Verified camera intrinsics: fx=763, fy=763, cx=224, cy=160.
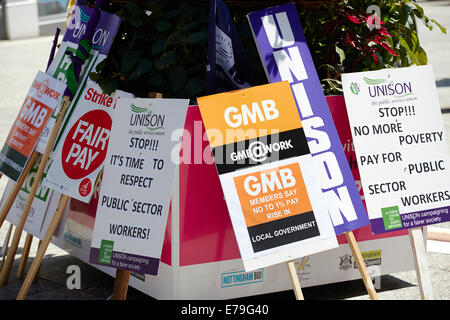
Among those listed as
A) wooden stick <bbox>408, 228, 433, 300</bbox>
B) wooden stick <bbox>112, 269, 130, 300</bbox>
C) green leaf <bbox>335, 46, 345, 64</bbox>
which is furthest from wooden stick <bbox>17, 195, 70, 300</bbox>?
wooden stick <bbox>408, 228, 433, 300</bbox>

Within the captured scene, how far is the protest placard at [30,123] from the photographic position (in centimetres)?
426

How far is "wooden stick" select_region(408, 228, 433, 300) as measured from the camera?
11.8 ft

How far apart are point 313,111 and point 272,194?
0.56m

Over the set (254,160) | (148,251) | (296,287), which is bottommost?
(296,287)

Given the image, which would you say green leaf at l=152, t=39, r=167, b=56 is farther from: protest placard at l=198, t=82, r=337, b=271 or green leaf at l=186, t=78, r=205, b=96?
protest placard at l=198, t=82, r=337, b=271

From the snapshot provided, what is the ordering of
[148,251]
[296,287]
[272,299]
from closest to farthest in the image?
[296,287], [148,251], [272,299]

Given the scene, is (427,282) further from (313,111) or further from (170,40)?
(170,40)

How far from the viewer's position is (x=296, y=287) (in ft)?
10.9

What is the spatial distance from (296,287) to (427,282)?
2.32 feet

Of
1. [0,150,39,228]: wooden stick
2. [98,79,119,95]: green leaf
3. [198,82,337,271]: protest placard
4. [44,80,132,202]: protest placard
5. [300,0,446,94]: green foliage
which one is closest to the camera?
[198,82,337,271]: protest placard

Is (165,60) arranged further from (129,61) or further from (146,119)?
(146,119)

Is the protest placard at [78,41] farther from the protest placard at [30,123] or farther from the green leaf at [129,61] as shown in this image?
the green leaf at [129,61]

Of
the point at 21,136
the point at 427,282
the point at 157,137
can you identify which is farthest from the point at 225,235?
the point at 21,136

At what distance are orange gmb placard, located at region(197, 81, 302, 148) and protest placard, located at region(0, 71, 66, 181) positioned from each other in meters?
1.21
